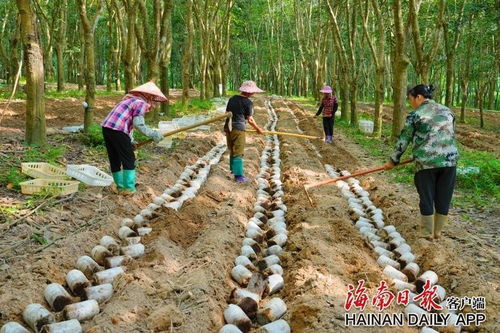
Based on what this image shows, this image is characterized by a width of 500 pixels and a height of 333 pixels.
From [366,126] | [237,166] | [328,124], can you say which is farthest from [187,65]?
[237,166]

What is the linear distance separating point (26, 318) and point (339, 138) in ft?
38.0

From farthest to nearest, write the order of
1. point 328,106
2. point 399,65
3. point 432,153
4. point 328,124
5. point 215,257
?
point 328,124, point 328,106, point 399,65, point 432,153, point 215,257

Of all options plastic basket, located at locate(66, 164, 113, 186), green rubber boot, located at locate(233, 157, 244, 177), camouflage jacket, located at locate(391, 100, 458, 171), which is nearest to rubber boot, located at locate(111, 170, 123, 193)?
plastic basket, located at locate(66, 164, 113, 186)

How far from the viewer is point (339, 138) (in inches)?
548

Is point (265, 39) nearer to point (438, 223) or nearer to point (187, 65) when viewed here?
point (187, 65)

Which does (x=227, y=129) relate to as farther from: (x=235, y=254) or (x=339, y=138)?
(x=339, y=138)

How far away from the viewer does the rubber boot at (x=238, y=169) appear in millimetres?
7848

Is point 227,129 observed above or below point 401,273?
above

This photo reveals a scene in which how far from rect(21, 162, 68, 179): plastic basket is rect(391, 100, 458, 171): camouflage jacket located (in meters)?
4.88

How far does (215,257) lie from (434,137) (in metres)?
2.71

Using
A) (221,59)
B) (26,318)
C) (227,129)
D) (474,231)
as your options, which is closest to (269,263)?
(26,318)

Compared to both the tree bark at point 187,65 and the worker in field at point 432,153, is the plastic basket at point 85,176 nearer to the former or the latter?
the worker in field at point 432,153

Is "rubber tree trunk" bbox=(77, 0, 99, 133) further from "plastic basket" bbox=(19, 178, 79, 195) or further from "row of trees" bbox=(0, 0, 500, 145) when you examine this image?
"plastic basket" bbox=(19, 178, 79, 195)

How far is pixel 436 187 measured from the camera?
5305mm
